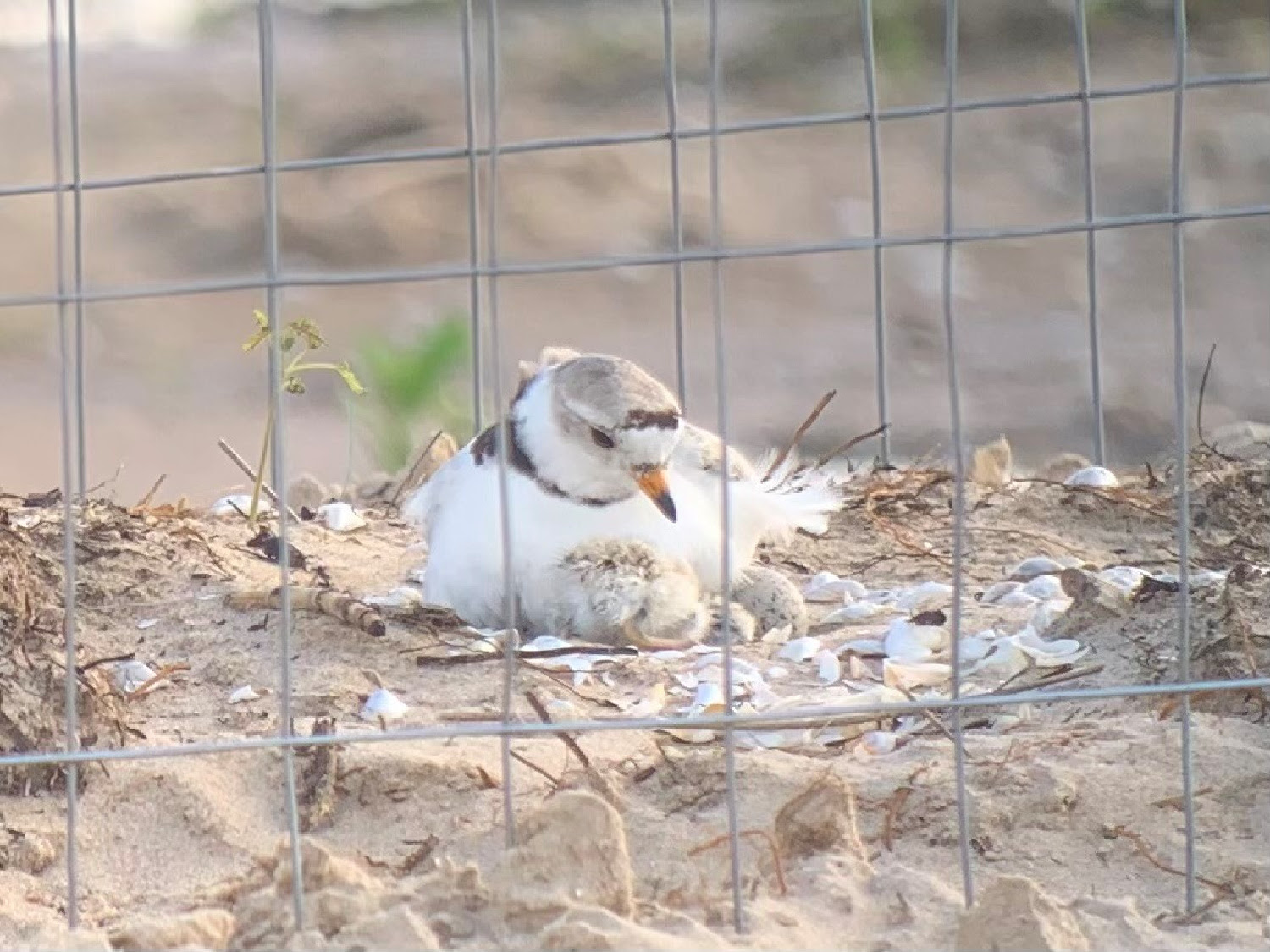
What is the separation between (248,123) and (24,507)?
9.71 m

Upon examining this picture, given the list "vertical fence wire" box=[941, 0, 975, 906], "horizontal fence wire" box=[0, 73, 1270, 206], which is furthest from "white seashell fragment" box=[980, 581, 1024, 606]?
"vertical fence wire" box=[941, 0, 975, 906]

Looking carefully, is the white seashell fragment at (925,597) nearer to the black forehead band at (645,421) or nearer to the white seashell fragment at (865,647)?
the white seashell fragment at (865,647)

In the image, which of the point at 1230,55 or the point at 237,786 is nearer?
the point at 237,786

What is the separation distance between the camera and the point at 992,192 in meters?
13.4

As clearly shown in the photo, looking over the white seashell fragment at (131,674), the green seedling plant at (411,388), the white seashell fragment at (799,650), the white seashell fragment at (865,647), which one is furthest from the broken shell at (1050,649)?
the green seedling plant at (411,388)

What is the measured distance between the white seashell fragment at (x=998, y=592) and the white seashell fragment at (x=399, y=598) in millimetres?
1252

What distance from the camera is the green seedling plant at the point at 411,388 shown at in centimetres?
711

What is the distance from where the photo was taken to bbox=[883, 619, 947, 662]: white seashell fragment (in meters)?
4.44

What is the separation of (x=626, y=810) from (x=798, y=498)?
1827mm

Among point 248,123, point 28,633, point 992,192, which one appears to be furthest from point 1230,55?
point 28,633

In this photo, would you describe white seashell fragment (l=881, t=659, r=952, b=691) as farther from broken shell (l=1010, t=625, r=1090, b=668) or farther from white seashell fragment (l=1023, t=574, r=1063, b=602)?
white seashell fragment (l=1023, t=574, r=1063, b=602)

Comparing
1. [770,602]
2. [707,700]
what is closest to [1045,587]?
[770,602]

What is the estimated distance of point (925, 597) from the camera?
190 inches

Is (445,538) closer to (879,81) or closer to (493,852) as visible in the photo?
(493,852)
